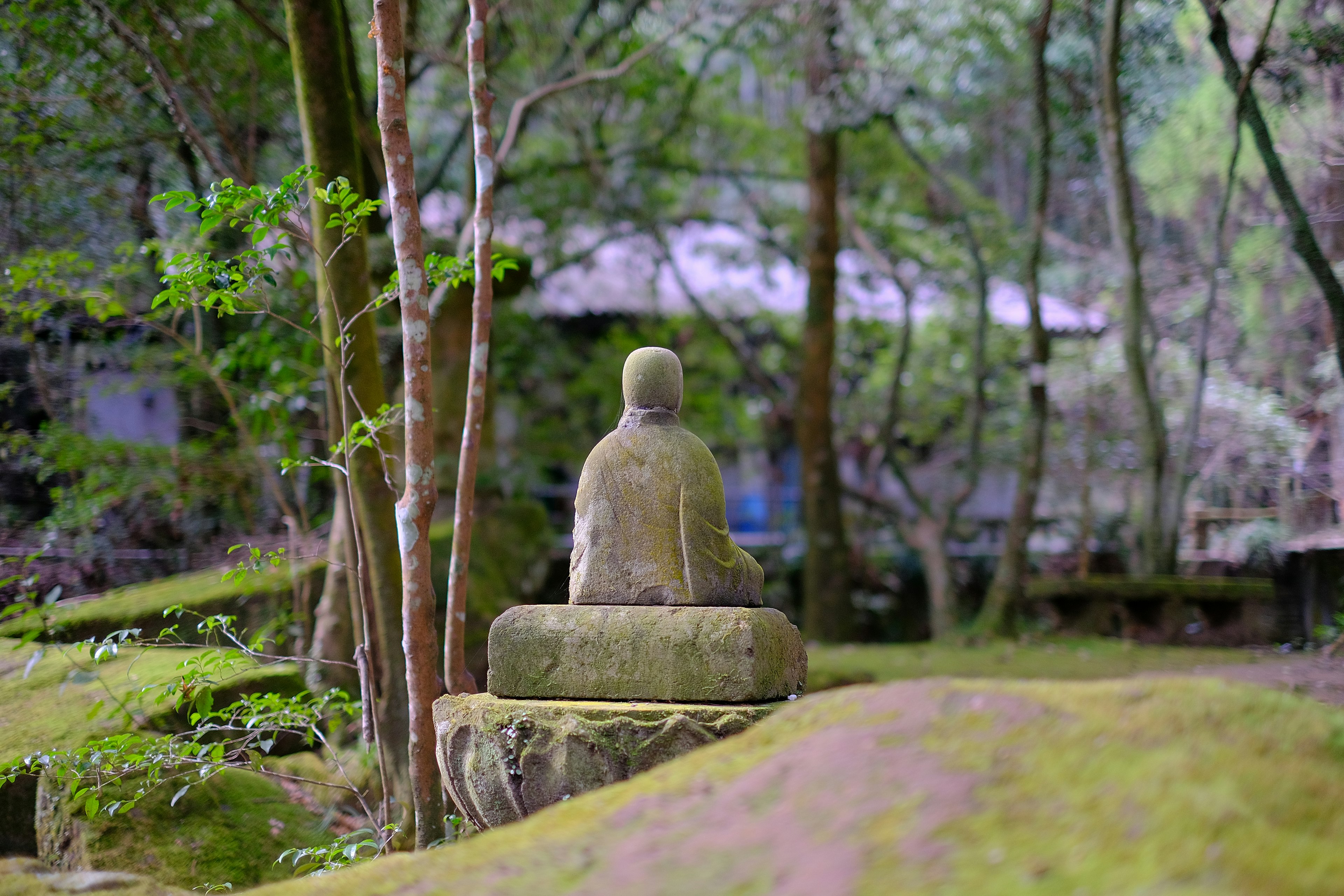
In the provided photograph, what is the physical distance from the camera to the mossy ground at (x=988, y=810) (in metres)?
1.65

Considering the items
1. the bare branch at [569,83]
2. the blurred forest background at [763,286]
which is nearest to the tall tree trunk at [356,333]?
the blurred forest background at [763,286]

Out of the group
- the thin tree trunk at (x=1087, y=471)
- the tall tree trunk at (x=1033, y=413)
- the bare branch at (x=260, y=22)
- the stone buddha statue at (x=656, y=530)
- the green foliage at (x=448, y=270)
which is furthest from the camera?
the thin tree trunk at (x=1087, y=471)

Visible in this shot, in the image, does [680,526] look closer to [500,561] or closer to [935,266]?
[500,561]

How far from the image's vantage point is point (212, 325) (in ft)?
29.8

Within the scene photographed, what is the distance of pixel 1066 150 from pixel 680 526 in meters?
10.2

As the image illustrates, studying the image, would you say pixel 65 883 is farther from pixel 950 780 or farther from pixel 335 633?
pixel 950 780

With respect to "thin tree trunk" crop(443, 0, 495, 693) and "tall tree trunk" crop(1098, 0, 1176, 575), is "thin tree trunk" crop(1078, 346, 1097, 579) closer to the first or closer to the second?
"tall tree trunk" crop(1098, 0, 1176, 575)

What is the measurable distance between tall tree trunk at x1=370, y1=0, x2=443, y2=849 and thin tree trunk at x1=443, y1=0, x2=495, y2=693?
249 millimetres

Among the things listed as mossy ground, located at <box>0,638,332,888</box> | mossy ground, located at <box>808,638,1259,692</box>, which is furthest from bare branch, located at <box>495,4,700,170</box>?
mossy ground, located at <box>808,638,1259,692</box>

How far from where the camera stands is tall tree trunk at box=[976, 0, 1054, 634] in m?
9.50

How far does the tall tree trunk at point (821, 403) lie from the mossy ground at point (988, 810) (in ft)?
26.5

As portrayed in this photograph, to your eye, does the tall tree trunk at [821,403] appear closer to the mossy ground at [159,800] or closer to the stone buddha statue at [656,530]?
the mossy ground at [159,800]

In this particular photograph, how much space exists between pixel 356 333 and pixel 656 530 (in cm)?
237

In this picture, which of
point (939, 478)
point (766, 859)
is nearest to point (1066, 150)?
point (939, 478)
